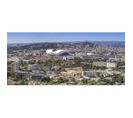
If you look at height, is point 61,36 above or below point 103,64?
above

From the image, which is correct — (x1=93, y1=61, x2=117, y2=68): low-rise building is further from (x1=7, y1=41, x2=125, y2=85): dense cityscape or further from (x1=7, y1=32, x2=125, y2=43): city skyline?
(x1=7, y1=32, x2=125, y2=43): city skyline

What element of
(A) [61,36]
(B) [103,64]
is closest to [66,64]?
(A) [61,36]

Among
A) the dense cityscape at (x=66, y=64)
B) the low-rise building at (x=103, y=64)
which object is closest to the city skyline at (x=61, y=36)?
the dense cityscape at (x=66, y=64)

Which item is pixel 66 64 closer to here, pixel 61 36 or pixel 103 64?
pixel 61 36
